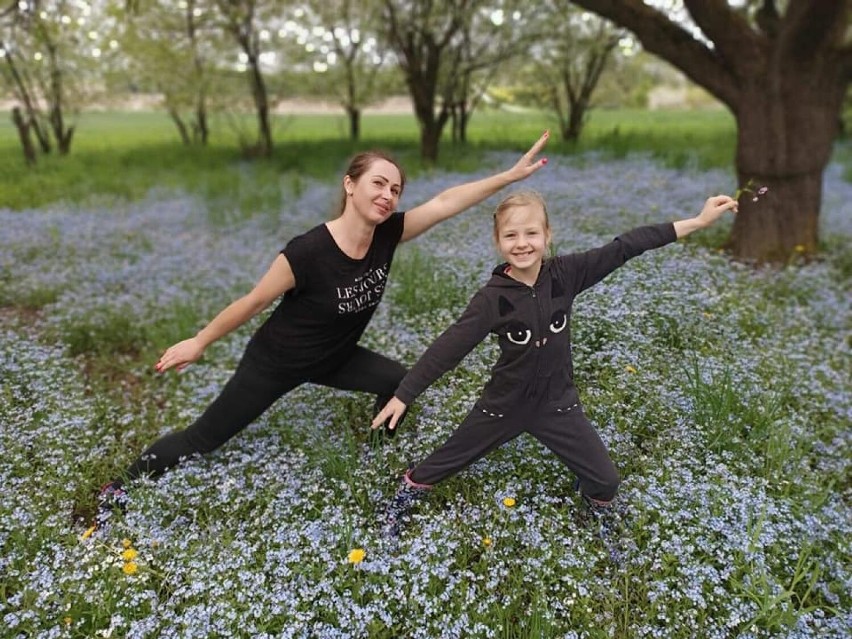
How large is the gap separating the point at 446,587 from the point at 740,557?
1315mm

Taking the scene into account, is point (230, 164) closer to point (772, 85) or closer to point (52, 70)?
point (52, 70)

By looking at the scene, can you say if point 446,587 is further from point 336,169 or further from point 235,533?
point 336,169

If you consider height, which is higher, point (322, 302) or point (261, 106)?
point (261, 106)

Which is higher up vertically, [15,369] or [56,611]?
[15,369]

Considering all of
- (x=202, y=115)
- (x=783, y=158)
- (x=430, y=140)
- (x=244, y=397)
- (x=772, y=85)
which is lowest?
(x=244, y=397)

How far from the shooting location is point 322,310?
3.07m

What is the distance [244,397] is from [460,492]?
1267mm

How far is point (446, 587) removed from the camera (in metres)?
2.65

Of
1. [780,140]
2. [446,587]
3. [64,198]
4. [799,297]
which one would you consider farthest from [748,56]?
[64,198]

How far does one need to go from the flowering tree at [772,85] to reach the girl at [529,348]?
416 centimetres

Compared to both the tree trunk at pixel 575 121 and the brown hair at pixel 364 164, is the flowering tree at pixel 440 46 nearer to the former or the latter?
the tree trunk at pixel 575 121

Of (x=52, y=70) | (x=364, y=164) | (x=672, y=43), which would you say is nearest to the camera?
(x=364, y=164)

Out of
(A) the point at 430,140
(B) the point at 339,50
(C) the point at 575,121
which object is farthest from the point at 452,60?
(B) the point at 339,50

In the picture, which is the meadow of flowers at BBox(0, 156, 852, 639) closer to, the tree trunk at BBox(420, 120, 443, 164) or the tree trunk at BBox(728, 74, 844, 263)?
the tree trunk at BBox(728, 74, 844, 263)
